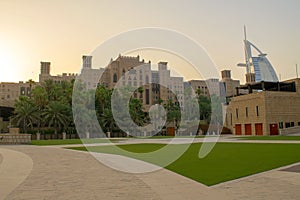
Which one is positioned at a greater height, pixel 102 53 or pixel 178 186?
pixel 102 53

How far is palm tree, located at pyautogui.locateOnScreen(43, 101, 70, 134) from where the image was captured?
220 ft

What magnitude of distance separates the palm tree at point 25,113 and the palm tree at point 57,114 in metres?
2.52

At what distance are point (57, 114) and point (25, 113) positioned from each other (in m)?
7.08

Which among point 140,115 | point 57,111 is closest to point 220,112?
point 140,115

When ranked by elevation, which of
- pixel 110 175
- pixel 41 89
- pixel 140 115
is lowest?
pixel 110 175

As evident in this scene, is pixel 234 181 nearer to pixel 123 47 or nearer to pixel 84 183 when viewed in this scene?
pixel 84 183

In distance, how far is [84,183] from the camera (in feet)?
32.7

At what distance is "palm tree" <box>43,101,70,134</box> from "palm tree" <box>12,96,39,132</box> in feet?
8.27

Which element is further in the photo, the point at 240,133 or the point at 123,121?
the point at 123,121

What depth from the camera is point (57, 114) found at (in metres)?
67.3

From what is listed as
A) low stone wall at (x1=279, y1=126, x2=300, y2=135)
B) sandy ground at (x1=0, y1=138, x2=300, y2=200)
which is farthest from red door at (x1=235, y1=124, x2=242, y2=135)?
sandy ground at (x1=0, y1=138, x2=300, y2=200)

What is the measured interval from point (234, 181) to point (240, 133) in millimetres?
59827

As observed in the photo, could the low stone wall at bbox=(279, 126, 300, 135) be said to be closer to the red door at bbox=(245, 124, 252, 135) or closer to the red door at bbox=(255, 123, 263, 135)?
the red door at bbox=(255, 123, 263, 135)

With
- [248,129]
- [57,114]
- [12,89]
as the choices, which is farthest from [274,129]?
[12,89]
